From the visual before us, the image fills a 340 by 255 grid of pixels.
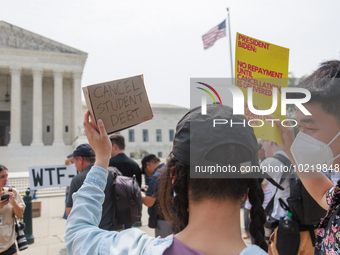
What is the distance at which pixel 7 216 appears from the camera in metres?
4.04

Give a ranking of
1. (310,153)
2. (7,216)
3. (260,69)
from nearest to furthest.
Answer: (310,153) → (260,69) → (7,216)

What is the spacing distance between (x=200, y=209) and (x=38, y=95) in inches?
1476

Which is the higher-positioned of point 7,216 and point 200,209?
point 200,209

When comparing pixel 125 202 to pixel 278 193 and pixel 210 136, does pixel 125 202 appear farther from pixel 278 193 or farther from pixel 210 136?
pixel 210 136

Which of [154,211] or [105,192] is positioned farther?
[154,211]

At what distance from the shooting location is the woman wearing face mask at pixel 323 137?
166 cm

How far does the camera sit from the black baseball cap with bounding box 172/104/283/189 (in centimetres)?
107

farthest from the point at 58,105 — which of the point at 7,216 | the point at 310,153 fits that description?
the point at 310,153

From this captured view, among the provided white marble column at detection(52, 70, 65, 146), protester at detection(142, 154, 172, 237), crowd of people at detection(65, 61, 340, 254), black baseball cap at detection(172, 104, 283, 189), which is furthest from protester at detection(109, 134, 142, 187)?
white marble column at detection(52, 70, 65, 146)

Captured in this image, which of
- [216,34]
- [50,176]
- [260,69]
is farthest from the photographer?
[216,34]

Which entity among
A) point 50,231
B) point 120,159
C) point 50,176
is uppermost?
point 120,159

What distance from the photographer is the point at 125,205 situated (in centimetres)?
349

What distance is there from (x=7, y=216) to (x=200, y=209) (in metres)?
3.91

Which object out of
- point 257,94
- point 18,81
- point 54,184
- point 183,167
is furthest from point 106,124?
point 18,81
